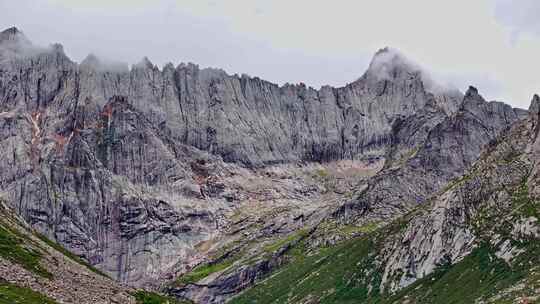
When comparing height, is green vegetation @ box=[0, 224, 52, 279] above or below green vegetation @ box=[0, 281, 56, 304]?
above

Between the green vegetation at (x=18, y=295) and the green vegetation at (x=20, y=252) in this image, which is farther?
the green vegetation at (x=20, y=252)

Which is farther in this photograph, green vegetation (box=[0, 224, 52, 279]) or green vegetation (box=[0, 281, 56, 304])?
green vegetation (box=[0, 224, 52, 279])

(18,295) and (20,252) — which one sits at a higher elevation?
(20,252)

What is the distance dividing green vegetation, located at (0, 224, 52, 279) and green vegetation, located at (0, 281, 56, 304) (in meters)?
10.9

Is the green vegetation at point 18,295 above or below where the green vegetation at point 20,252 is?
below

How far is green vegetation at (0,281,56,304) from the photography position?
140 m

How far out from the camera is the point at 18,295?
143875 millimetres

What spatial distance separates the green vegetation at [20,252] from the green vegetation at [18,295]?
35.7ft

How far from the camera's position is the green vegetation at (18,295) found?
140m

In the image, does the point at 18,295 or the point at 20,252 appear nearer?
the point at 18,295

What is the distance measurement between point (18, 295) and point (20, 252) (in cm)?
2500

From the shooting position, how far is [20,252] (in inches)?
6594

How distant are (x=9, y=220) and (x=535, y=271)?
12472cm

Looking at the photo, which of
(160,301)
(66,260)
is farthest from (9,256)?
(160,301)
